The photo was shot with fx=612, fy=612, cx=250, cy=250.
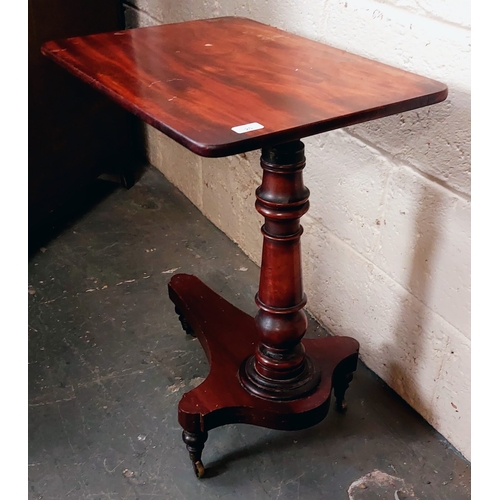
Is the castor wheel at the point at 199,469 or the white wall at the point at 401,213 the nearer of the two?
the white wall at the point at 401,213

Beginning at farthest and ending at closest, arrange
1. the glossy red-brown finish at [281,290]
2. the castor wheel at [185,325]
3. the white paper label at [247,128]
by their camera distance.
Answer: the castor wheel at [185,325] → the glossy red-brown finish at [281,290] → the white paper label at [247,128]

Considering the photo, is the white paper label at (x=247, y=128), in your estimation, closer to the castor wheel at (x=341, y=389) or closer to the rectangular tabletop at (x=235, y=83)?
the rectangular tabletop at (x=235, y=83)

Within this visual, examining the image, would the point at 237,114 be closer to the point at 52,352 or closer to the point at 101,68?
the point at 101,68

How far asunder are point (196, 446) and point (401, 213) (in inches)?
26.2

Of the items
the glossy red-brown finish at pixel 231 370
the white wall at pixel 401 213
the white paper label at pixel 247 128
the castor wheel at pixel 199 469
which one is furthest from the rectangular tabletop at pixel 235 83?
the castor wheel at pixel 199 469

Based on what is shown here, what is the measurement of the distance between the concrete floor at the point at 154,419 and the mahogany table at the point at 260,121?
0.31 feet

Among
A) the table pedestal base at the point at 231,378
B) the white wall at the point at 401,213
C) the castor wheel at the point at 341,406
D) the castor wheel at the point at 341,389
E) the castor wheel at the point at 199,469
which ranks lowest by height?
the castor wheel at the point at 199,469

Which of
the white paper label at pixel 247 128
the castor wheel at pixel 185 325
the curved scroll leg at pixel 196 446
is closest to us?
the white paper label at pixel 247 128

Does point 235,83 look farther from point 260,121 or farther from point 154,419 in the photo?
point 154,419

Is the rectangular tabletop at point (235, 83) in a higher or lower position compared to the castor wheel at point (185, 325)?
higher

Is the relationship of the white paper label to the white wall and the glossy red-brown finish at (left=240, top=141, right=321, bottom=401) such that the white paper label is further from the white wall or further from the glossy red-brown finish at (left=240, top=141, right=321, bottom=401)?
the white wall

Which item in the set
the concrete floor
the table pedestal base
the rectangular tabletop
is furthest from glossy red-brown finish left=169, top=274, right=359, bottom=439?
the rectangular tabletop

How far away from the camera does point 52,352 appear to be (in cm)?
163

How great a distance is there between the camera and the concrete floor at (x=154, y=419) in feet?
4.22
